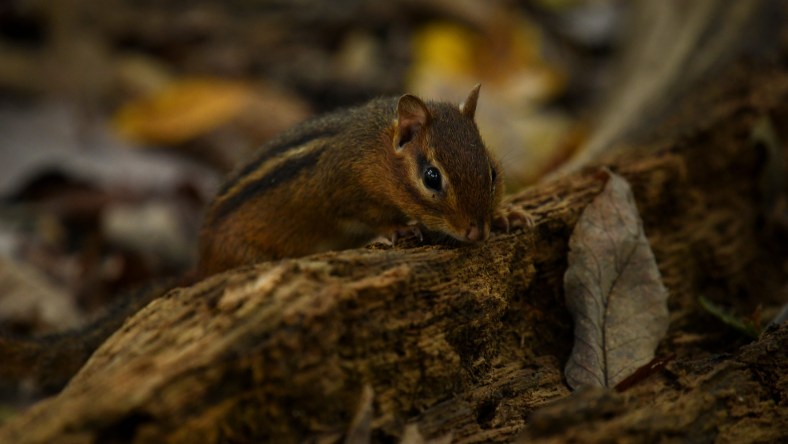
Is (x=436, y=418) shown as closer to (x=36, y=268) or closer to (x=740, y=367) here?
(x=740, y=367)

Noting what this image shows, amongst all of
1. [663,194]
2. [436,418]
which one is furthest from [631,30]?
[436,418]

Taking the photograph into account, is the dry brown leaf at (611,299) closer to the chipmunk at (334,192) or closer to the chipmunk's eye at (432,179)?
the chipmunk at (334,192)

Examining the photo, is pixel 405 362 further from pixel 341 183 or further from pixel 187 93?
pixel 187 93

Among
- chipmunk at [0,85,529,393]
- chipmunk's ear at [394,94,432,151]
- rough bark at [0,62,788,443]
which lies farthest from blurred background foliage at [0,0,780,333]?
rough bark at [0,62,788,443]

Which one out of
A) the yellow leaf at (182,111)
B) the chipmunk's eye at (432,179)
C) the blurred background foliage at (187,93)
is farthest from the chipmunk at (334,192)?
the yellow leaf at (182,111)

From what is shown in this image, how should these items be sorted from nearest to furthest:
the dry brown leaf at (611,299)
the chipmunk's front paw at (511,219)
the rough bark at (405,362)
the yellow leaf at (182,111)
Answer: the rough bark at (405,362)
the dry brown leaf at (611,299)
the chipmunk's front paw at (511,219)
the yellow leaf at (182,111)

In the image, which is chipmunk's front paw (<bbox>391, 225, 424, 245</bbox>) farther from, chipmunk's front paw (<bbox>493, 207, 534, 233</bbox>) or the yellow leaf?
the yellow leaf
